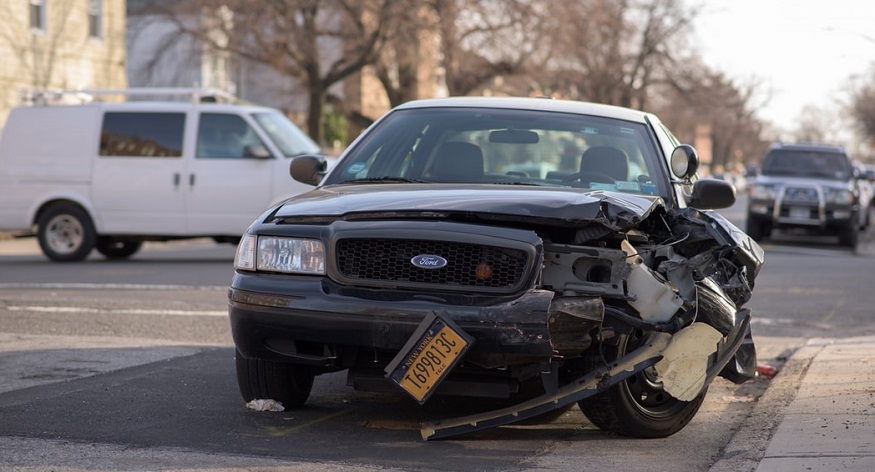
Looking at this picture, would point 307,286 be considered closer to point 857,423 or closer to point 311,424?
point 311,424

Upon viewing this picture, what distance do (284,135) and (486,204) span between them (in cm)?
1134

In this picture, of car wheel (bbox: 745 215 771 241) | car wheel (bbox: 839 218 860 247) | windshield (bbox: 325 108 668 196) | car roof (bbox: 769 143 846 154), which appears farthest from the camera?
car roof (bbox: 769 143 846 154)

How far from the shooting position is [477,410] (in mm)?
6453

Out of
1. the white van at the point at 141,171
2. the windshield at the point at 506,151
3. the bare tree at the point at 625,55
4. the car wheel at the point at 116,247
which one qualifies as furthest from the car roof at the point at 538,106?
the bare tree at the point at 625,55

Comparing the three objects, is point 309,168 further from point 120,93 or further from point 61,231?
point 120,93

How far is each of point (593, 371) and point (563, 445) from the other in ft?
1.53

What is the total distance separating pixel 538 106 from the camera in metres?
7.29

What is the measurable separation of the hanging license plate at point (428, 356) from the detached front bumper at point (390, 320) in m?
0.05

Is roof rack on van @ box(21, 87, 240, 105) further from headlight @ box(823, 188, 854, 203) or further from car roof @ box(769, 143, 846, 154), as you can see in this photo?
car roof @ box(769, 143, 846, 154)

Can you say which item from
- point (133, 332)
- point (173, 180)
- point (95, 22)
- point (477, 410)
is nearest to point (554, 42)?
point (95, 22)

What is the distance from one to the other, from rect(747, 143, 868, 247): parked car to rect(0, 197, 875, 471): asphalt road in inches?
470

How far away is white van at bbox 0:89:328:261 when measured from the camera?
1611 cm

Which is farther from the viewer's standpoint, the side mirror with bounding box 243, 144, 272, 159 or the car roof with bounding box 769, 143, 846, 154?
the car roof with bounding box 769, 143, 846, 154

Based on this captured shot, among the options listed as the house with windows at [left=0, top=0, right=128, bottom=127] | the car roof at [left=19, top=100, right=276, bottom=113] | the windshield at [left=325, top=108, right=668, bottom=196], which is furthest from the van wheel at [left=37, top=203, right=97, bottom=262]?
the windshield at [left=325, top=108, right=668, bottom=196]
